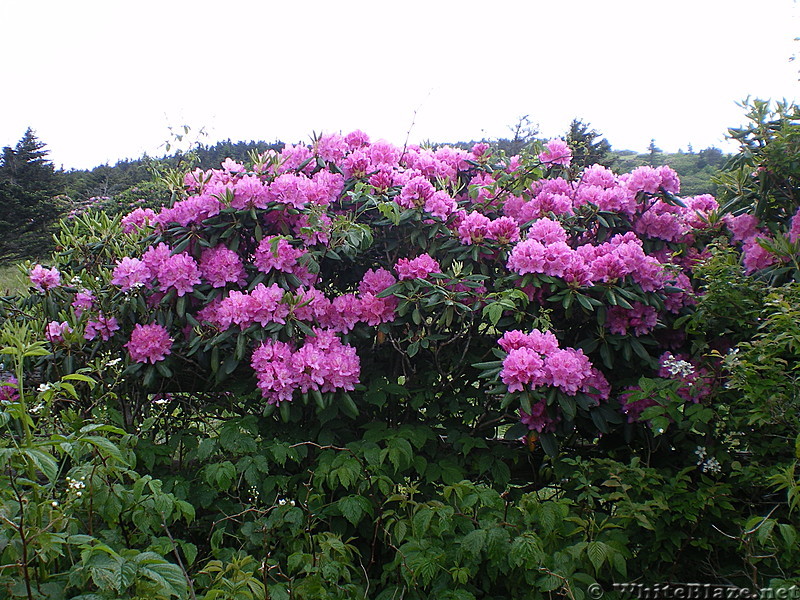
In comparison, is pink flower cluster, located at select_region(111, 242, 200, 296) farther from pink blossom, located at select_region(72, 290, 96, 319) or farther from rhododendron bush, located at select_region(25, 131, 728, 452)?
pink blossom, located at select_region(72, 290, 96, 319)

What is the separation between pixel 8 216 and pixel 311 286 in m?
17.1

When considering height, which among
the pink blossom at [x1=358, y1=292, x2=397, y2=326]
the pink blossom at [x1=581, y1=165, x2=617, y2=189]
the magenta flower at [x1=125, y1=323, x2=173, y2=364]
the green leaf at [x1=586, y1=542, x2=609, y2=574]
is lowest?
the green leaf at [x1=586, y1=542, x2=609, y2=574]

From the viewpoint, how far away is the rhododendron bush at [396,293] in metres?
2.27

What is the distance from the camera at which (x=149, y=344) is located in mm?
2398

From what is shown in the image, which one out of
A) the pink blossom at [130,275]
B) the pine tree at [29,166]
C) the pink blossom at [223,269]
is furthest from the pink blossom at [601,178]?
the pine tree at [29,166]

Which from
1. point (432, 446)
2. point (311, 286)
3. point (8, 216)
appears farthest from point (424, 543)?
point (8, 216)

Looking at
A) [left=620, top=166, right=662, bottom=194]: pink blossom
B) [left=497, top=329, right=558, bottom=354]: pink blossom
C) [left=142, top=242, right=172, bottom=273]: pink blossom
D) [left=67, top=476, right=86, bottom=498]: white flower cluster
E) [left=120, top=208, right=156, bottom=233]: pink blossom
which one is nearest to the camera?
[left=67, top=476, right=86, bottom=498]: white flower cluster

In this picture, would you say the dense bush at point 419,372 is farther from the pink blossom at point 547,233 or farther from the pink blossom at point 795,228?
the pink blossom at point 795,228

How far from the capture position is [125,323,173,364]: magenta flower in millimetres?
2400

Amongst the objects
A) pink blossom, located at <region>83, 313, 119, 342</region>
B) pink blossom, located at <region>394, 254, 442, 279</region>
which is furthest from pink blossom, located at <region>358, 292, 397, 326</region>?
pink blossom, located at <region>83, 313, 119, 342</region>

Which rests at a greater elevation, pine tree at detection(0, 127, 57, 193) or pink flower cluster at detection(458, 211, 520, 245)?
pine tree at detection(0, 127, 57, 193)

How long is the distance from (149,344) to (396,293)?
1062 mm

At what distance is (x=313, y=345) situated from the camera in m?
2.33

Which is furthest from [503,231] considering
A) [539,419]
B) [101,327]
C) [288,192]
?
[101,327]
